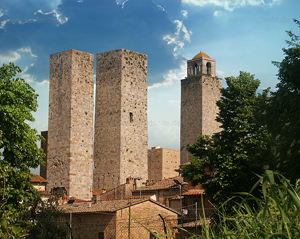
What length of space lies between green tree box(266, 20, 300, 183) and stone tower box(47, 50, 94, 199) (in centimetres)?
1462

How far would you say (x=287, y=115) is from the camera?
15719 mm

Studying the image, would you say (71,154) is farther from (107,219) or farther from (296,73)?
(296,73)

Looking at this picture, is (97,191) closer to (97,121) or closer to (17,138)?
(97,121)

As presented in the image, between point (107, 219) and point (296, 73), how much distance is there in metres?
9.55

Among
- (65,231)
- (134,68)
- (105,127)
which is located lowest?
(65,231)

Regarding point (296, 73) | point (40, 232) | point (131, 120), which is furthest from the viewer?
point (131, 120)

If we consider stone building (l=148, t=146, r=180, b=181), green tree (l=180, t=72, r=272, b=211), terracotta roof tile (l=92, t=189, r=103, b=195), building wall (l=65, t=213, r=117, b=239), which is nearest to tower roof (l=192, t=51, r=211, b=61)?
stone building (l=148, t=146, r=180, b=181)

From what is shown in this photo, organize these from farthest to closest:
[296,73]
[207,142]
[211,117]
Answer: [211,117] → [207,142] → [296,73]

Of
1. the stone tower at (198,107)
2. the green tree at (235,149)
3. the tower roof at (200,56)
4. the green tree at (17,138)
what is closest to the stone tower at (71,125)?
the green tree at (235,149)

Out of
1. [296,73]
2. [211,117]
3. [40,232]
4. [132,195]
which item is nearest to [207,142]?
[296,73]

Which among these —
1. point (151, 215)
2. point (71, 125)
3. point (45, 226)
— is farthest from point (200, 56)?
point (45, 226)

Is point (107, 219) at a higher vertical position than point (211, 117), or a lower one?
lower

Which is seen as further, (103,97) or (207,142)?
(103,97)

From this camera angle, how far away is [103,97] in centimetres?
2992
